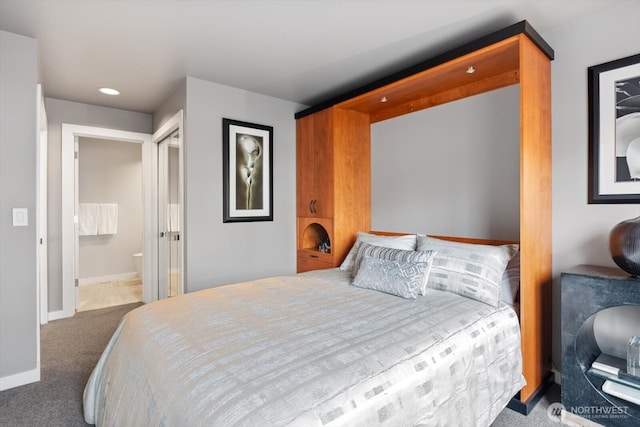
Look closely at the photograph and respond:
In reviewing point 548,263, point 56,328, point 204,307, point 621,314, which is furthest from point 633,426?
point 56,328

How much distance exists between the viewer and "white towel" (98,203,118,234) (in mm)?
5652

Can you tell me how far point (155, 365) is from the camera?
4.42 ft

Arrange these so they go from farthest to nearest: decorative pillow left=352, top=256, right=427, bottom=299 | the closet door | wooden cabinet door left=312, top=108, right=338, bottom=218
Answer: the closet door < wooden cabinet door left=312, top=108, right=338, bottom=218 < decorative pillow left=352, top=256, right=427, bottom=299

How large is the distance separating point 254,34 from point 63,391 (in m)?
2.83

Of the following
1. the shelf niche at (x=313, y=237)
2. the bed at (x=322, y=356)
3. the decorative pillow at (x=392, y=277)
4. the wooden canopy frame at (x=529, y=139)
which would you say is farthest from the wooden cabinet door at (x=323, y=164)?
the bed at (x=322, y=356)

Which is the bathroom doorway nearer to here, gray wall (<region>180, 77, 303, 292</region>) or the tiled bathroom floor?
the tiled bathroom floor

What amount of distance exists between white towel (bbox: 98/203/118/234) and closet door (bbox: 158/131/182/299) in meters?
2.12

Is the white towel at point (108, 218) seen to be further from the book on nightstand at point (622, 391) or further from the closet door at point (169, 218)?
the book on nightstand at point (622, 391)

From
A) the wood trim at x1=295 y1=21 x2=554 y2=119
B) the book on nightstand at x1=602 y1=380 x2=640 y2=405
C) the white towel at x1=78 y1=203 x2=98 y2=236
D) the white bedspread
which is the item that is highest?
the wood trim at x1=295 y1=21 x2=554 y2=119

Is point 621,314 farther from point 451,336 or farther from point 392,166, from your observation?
point 392,166

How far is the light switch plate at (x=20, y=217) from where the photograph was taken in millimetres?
2355

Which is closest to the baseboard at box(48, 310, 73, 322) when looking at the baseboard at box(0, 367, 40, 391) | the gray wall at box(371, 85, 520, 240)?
the baseboard at box(0, 367, 40, 391)

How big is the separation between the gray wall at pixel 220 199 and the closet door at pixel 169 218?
358 millimetres

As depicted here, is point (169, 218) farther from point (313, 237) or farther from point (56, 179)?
point (313, 237)
